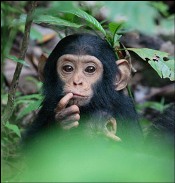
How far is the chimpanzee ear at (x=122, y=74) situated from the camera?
472 cm

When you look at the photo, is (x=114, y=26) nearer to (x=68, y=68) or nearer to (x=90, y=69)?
(x=90, y=69)

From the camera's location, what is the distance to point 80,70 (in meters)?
4.48

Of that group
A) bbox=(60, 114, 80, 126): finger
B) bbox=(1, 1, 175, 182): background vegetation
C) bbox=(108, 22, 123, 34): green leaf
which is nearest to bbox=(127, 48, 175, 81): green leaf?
bbox=(1, 1, 175, 182): background vegetation

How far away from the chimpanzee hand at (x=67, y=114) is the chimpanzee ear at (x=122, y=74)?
0.84 m

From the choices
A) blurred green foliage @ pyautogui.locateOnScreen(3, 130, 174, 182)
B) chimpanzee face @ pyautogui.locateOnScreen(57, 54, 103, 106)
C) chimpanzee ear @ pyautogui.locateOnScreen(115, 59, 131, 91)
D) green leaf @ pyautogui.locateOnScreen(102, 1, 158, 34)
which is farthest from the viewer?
chimpanzee ear @ pyautogui.locateOnScreen(115, 59, 131, 91)

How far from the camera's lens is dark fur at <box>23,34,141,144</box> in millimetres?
4508

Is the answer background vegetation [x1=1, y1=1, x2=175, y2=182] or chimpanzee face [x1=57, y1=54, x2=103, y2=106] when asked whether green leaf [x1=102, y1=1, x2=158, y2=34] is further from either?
chimpanzee face [x1=57, y1=54, x2=103, y2=106]

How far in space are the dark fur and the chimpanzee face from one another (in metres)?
0.05

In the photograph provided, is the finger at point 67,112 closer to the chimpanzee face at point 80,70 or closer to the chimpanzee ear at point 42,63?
the chimpanzee face at point 80,70

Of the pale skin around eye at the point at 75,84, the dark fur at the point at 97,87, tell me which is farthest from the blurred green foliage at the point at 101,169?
the dark fur at the point at 97,87

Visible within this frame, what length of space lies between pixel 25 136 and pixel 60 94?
58 cm

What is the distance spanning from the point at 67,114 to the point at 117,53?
118cm

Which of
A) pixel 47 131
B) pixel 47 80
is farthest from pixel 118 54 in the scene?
pixel 47 131

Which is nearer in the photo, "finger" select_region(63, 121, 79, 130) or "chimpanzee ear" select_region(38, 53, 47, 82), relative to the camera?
"finger" select_region(63, 121, 79, 130)
